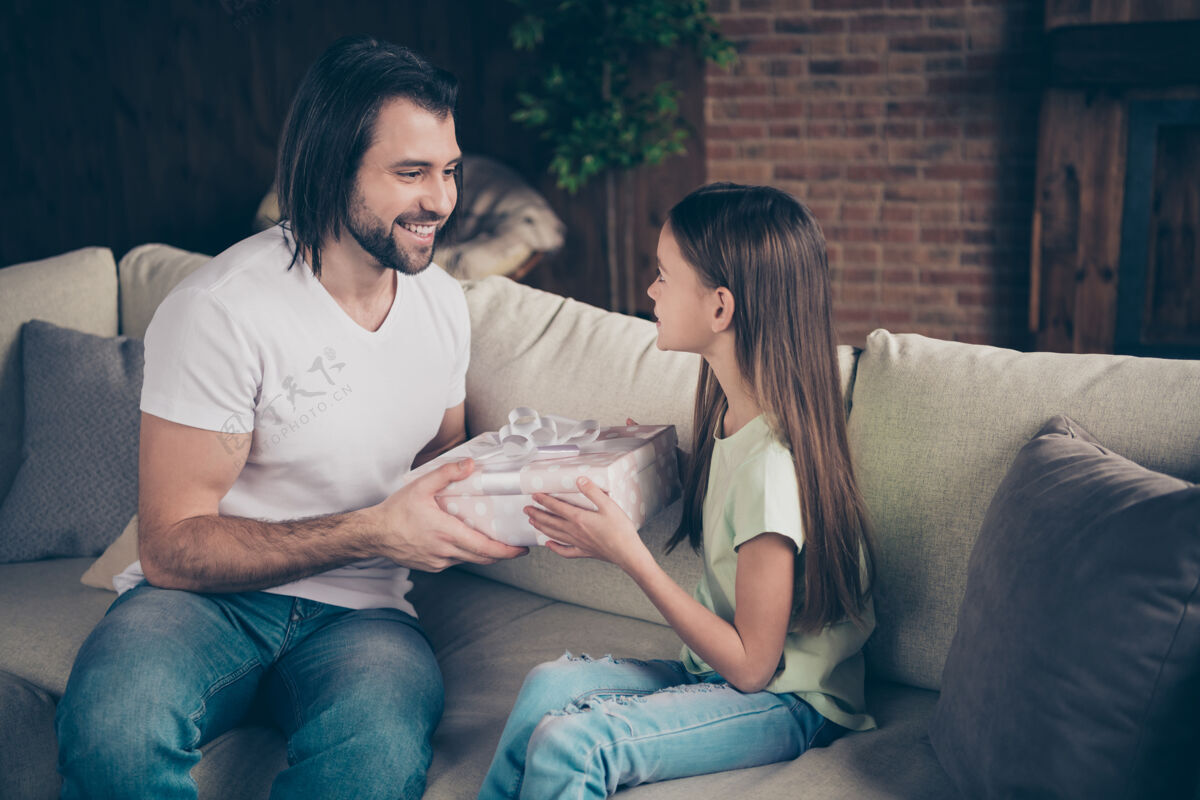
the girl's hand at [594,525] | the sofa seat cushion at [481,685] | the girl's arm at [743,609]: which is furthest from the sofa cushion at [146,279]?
the girl's arm at [743,609]

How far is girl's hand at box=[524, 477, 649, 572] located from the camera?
122 cm

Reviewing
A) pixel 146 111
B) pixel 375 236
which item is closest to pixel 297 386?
pixel 375 236

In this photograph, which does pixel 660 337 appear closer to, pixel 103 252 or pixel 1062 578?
pixel 1062 578

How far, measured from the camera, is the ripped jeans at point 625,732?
3.60ft

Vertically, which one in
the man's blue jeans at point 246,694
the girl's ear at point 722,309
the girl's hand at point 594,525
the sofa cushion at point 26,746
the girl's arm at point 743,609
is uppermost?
the girl's ear at point 722,309

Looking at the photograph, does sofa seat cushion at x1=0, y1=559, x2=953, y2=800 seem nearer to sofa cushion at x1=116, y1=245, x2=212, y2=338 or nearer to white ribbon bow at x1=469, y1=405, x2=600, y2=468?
white ribbon bow at x1=469, y1=405, x2=600, y2=468

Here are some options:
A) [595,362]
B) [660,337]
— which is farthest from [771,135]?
[660,337]

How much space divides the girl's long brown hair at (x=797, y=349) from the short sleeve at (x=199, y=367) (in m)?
0.61

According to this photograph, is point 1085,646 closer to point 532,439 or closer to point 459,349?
point 532,439

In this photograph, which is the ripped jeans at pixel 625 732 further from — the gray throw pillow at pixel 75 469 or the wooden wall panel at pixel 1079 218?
the wooden wall panel at pixel 1079 218

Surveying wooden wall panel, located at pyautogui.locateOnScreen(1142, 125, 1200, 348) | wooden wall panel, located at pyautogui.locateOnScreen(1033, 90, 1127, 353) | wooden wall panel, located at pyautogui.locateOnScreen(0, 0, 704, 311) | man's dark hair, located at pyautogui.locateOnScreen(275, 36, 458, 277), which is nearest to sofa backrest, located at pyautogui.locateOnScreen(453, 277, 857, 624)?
man's dark hair, located at pyautogui.locateOnScreen(275, 36, 458, 277)

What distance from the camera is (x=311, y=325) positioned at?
1.40 metres

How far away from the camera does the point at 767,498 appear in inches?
46.3

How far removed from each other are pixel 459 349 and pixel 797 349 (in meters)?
0.61
